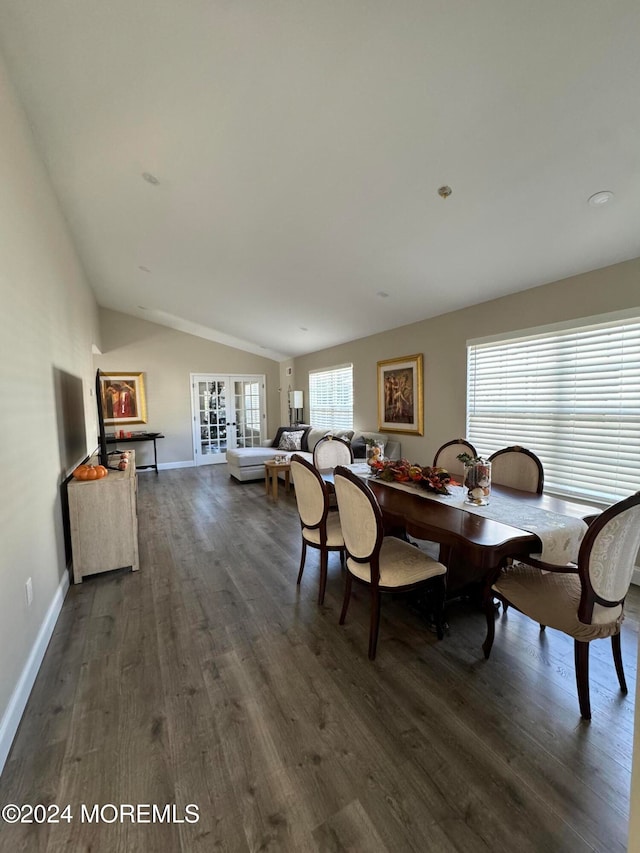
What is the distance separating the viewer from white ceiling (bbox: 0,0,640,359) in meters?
1.51

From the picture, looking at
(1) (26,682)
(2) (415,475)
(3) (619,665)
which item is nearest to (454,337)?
(2) (415,475)

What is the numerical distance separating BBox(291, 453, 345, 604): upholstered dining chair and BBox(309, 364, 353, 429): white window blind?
375cm

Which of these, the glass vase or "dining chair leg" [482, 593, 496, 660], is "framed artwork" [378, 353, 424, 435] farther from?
"dining chair leg" [482, 593, 496, 660]

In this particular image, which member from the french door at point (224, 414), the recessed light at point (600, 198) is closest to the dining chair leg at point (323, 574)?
the recessed light at point (600, 198)

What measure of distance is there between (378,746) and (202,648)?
109 cm

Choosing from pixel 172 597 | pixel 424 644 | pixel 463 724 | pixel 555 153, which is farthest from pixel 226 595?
pixel 555 153

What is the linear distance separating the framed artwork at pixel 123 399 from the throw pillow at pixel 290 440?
293cm

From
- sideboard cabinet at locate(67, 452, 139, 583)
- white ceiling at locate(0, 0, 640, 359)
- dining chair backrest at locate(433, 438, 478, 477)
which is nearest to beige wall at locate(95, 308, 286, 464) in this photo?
white ceiling at locate(0, 0, 640, 359)

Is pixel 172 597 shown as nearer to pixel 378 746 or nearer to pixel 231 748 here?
pixel 231 748

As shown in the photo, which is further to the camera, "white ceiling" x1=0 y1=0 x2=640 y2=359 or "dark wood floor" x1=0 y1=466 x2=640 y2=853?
"white ceiling" x1=0 y1=0 x2=640 y2=359

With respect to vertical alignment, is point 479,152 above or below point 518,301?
above

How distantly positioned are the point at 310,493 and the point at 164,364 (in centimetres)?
613

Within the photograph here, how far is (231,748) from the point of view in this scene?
4.70 ft

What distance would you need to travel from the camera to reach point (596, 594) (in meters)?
1.52
